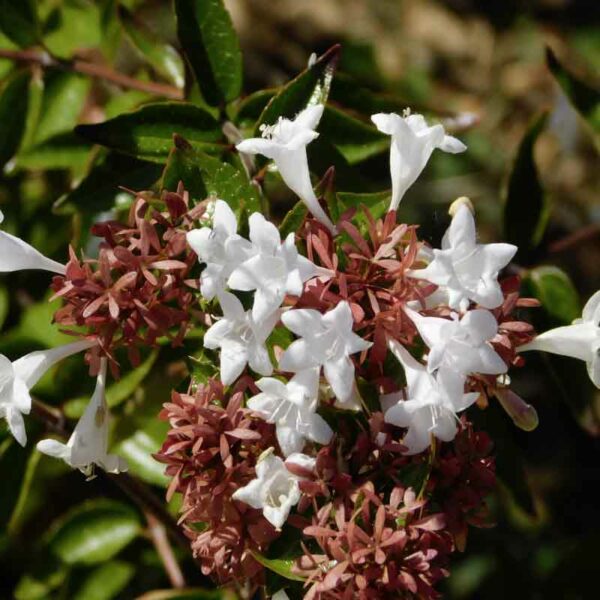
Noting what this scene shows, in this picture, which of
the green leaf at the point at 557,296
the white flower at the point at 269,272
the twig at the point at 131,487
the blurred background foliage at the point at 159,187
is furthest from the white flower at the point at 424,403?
the green leaf at the point at 557,296

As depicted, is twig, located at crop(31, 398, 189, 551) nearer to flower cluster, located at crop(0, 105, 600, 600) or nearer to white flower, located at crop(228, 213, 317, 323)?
flower cluster, located at crop(0, 105, 600, 600)

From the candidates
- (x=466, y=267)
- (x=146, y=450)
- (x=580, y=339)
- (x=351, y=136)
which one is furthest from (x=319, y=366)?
(x=146, y=450)

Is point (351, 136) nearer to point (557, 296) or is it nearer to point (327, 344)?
point (557, 296)

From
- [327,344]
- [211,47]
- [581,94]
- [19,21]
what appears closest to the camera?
[327,344]

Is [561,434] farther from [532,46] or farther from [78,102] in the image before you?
[78,102]

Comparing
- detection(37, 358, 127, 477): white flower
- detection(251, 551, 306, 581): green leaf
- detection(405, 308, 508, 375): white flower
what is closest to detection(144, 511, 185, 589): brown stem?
detection(37, 358, 127, 477): white flower

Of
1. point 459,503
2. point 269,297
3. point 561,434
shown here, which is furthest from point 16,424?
point 561,434
